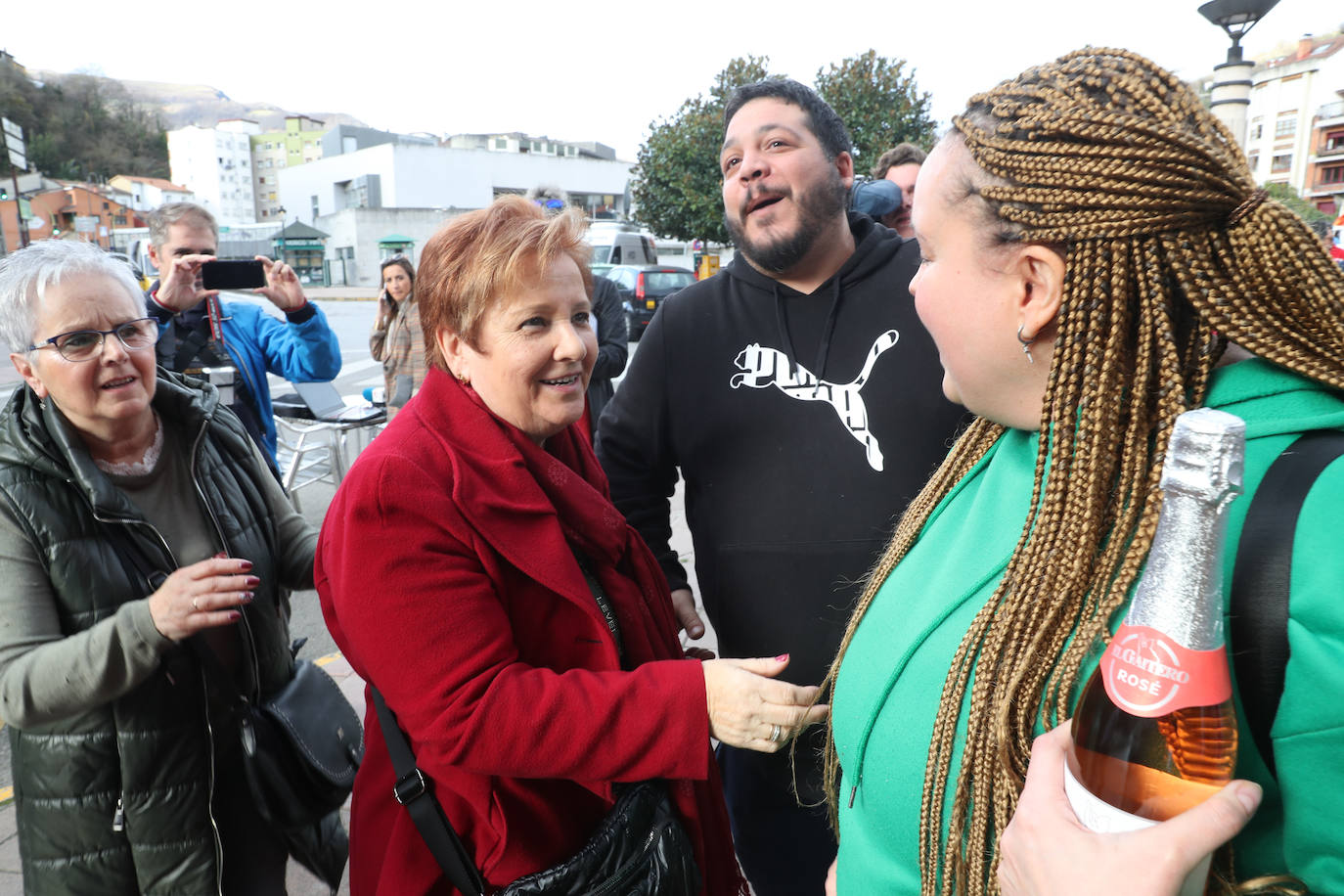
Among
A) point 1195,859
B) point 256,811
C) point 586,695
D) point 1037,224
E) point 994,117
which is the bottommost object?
point 256,811

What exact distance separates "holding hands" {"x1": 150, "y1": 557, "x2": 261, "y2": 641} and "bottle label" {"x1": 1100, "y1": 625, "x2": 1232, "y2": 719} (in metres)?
1.58

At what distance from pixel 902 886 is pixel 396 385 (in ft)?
18.6

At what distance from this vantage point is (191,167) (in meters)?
90.2

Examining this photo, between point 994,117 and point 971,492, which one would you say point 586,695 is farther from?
point 994,117

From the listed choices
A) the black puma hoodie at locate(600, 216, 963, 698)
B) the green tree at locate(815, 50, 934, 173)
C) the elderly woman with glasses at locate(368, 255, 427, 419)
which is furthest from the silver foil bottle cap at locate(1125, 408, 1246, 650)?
the green tree at locate(815, 50, 934, 173)

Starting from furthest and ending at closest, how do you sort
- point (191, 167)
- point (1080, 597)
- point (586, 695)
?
point (191, 167) < point (586, 695) < point (1080, 597)

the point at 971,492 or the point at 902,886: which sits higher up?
the point at 971,492

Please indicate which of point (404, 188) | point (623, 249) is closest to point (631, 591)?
point (623, 249)

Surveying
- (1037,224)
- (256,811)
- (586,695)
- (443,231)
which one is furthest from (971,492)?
(256,811)

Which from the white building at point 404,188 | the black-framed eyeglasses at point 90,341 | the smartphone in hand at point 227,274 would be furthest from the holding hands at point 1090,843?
the white building at point 404,188

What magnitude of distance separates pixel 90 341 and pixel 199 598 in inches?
28.3

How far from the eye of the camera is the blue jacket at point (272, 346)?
3607mm

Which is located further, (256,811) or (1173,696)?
(256,811)

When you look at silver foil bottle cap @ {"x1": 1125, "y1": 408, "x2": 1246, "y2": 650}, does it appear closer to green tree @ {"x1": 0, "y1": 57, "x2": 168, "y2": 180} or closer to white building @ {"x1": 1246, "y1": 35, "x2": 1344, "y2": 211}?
white building @ {"x1": 1246, "y1": 35, "x2": 1344, "y2": 211}
